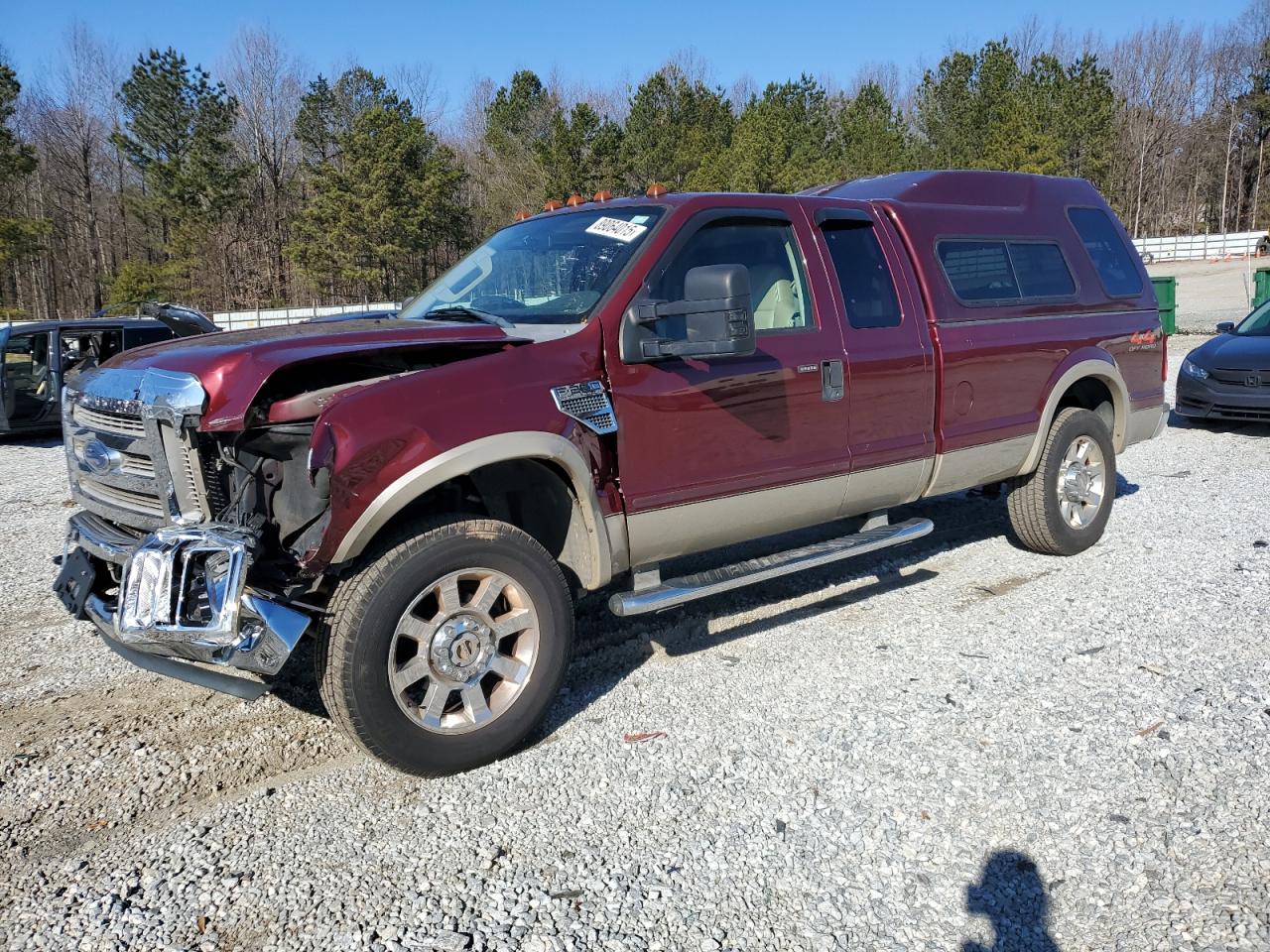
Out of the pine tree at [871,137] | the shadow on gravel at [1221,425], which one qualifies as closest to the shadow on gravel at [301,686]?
the shadow on gravel at [1221,425]

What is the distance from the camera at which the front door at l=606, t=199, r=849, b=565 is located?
3.84m

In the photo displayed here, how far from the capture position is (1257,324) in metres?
10.8

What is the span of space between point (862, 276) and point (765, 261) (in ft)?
2.01

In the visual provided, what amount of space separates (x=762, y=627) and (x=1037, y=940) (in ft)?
7.86

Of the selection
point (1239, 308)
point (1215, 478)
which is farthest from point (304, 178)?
point (1215, 478)

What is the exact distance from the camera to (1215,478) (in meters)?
8.10

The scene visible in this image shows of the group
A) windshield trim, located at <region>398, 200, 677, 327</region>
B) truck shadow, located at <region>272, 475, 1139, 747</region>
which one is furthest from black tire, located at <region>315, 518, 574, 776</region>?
windshield trim, located at <region>398, 200, 677, 327</region>

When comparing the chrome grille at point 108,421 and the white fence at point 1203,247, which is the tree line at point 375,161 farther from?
the chrome grille at point 108,421

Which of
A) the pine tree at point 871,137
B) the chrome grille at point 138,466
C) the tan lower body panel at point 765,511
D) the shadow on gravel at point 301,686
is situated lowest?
the shadow on gravel at point 301,686

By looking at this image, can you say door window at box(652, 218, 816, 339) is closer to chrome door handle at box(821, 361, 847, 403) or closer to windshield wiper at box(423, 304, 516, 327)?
chrome door handle at box(821, 361, 847, 403)

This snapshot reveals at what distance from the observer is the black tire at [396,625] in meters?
3.16

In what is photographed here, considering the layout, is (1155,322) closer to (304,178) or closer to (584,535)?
(584,535)

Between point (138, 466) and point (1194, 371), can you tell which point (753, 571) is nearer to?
point (138, 466)

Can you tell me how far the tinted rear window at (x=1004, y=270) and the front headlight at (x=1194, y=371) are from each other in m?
5.71
